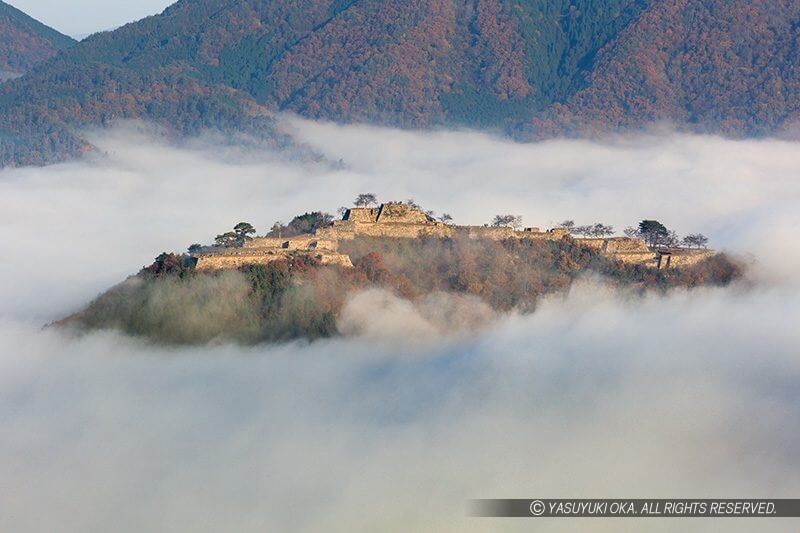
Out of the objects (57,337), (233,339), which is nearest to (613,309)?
(233,339)

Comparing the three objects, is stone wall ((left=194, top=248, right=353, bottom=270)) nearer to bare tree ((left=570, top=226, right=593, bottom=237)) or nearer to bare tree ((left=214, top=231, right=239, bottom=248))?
bare tree ((left=214, top=231, right=239, bottom=248))

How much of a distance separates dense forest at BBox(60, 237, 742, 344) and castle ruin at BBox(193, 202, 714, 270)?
21.9 inches

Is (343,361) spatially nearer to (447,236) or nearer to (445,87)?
(447,236)

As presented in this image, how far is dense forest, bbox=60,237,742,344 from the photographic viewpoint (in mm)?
75000

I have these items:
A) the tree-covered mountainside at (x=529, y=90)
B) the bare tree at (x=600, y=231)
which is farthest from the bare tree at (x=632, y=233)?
the tree-covered mountainside at (x=529, y=90)

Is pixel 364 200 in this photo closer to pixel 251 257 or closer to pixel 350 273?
pixel 350 273

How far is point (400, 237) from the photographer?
82.4 m

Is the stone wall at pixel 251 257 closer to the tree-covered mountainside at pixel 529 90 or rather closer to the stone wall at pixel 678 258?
the stone wall at pixel 678 258

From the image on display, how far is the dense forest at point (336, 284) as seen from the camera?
7500 cm

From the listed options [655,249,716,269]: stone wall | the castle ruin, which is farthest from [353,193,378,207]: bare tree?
[655,249,716,269]: stone wall

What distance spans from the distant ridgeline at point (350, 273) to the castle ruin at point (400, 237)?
7 cm

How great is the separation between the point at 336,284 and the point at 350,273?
1.21 meters

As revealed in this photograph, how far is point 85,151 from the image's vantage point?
184 meters

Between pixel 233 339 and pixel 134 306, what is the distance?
4666 mm
